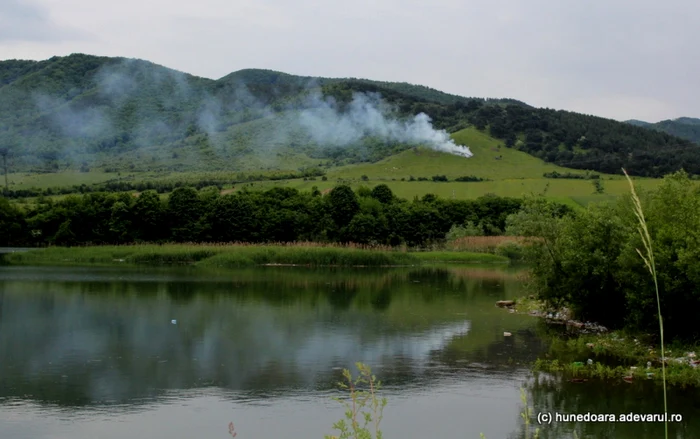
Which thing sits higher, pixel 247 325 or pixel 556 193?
pixel 556 193

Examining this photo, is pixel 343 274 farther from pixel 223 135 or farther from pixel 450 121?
pixel 223 135

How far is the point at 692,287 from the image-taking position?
2441 centimetres

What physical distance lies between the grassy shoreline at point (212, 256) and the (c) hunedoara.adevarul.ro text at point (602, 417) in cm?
4486

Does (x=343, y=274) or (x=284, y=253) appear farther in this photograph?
(x=284, y=253)

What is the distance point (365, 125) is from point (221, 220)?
110033 millimetres

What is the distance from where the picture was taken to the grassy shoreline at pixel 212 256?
2452 inches

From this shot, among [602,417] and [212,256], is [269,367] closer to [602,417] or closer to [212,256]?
[602,417]

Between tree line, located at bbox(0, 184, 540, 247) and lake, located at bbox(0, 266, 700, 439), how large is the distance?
29.3 metres

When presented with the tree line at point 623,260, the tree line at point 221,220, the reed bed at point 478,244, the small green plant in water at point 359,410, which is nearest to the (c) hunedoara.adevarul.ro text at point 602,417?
the small green plant in water at point 359,410

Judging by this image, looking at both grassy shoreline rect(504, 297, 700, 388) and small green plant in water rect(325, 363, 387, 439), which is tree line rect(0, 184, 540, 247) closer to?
grassy shoreline rect(504, 297, 700, 388)

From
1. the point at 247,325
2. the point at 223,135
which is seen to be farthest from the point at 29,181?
the point at 247,325

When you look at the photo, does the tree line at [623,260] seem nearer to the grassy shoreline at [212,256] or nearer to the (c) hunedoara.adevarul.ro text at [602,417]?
the (c) hunedoara.adevarul.ro text at [602,417]

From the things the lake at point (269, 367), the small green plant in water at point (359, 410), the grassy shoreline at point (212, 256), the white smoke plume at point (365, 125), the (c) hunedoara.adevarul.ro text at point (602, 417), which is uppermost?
the white smoke plume at point (365, 125)

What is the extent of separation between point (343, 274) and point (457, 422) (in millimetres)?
38384
